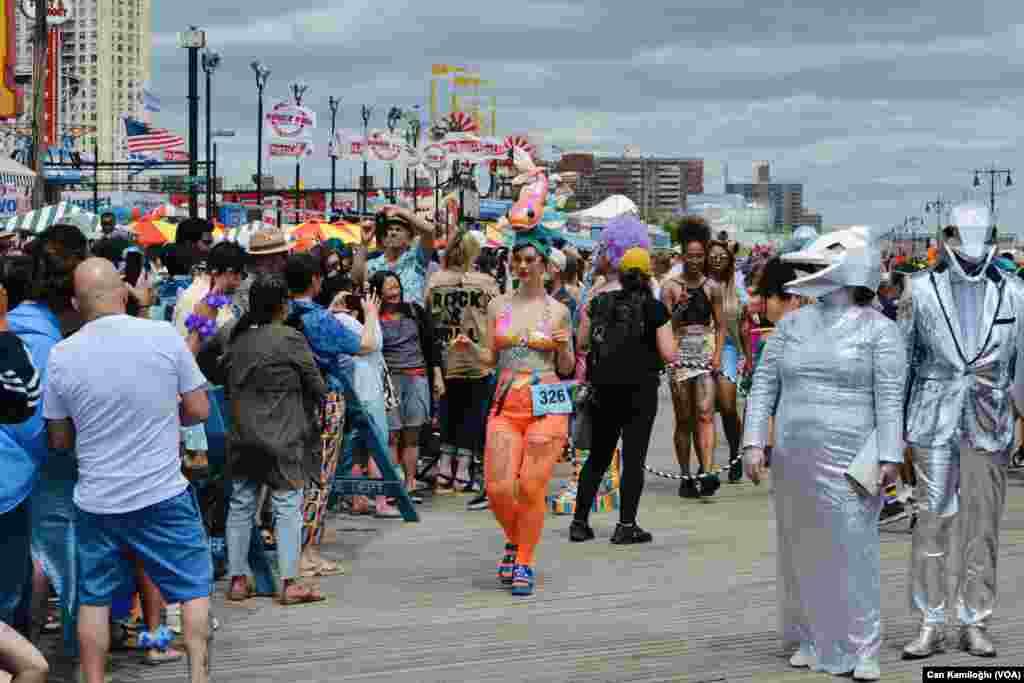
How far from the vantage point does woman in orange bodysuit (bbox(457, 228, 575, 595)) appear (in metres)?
9.26

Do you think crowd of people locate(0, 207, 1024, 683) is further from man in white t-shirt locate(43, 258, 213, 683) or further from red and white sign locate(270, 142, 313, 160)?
red and white sign locate(270, 142, 313, 160)

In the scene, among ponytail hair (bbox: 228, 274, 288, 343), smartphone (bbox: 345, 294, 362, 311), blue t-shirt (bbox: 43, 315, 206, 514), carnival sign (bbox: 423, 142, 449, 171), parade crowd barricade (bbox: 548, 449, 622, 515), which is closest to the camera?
blue t-shirt (bbox: 43, 315, 206, 514)

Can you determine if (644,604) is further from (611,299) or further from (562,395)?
(611,299)

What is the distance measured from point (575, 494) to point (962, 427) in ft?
17.5

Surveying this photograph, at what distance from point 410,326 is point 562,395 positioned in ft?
10.9

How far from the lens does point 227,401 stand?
8883mm

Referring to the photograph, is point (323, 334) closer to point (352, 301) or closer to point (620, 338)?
point (352, 301)

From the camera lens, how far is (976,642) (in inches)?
291

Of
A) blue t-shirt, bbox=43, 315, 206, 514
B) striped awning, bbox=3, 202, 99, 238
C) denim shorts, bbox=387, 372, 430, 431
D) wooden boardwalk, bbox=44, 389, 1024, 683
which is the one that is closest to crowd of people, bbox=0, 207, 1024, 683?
blue t-shirt, bbox=43, 315, 206, 514

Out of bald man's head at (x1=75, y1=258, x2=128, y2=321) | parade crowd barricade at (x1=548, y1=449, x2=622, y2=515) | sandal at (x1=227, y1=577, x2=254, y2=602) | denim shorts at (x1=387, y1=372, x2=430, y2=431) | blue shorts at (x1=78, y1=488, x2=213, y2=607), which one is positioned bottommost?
parade crowd barricade at (x1=548, y1=449, x2=622, y2=515)

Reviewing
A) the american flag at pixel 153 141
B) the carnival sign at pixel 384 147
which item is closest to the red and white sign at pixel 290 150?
the carnival sign at pixel 384 147

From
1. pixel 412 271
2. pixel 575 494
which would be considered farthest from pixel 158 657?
pixel 412 271

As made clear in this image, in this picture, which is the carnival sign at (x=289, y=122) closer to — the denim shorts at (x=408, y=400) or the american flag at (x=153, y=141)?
the american flag at (x=153, y=141)

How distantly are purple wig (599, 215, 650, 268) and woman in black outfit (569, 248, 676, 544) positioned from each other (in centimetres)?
22
